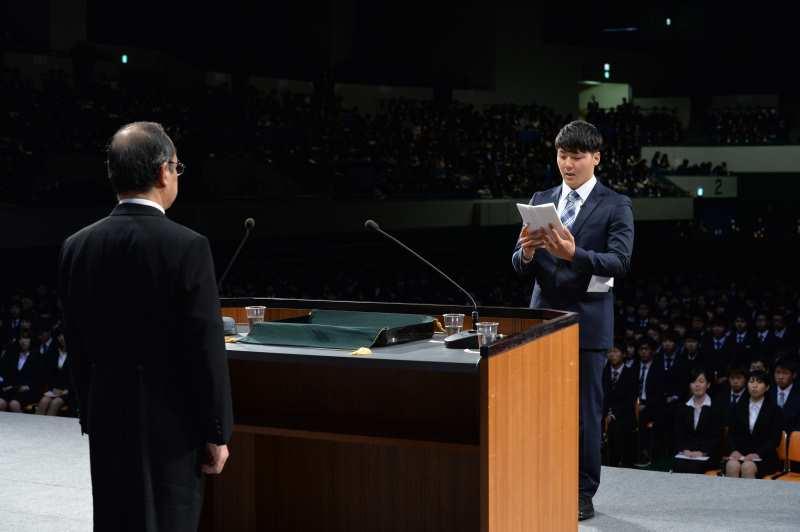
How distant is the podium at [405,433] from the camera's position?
9.53 ft

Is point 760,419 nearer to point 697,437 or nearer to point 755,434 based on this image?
point 755,434

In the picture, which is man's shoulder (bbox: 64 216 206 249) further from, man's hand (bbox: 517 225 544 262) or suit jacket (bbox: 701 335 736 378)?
suit jacket (bbox: 701 335 736 378)

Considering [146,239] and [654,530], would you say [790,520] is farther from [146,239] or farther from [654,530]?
[146,239]

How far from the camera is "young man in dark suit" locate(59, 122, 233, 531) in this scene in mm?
2355

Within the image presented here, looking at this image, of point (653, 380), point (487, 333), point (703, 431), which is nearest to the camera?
point (487, 333)

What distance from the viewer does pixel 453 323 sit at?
3389 millimetres

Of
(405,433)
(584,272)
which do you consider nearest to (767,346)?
(584,272)

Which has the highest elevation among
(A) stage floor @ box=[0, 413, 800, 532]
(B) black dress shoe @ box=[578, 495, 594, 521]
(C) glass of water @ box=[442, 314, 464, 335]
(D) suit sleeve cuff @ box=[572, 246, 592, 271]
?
(D) suit sleeve cuff @ box=[572, 246, 592, 271]

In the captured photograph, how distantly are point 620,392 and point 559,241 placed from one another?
5.61 m

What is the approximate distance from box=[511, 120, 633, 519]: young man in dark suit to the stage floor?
0.37 meters

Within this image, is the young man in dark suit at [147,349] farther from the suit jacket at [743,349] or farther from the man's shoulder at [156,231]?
the suit jacket at [743,349]

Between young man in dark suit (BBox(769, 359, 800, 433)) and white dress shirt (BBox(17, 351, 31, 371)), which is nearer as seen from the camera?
young man in dark suit (BBox(769, 359, 800, 433))

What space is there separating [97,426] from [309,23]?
2129 centimetres

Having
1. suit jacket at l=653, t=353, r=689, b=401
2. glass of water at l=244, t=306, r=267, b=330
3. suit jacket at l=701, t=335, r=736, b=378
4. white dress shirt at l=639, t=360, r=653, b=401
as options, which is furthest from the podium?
suit jacket at l=701, t=335, r=736, b=378
